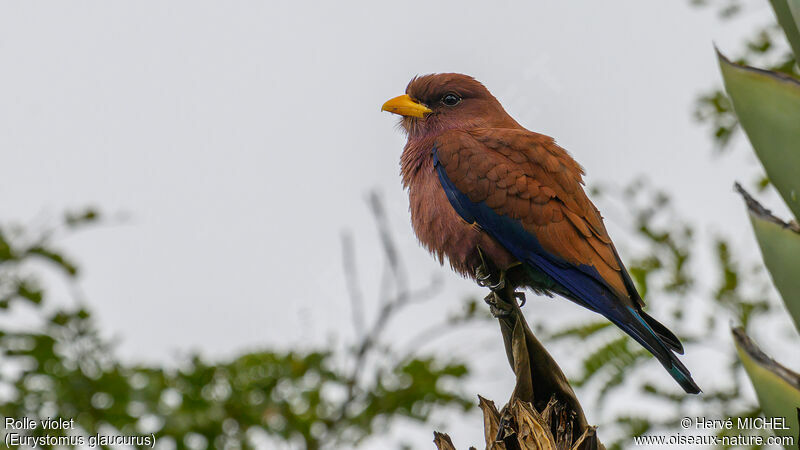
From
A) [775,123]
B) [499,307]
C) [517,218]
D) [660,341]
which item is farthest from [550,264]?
[775,123]

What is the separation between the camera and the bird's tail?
2488mm

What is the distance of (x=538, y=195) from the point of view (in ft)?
10.4

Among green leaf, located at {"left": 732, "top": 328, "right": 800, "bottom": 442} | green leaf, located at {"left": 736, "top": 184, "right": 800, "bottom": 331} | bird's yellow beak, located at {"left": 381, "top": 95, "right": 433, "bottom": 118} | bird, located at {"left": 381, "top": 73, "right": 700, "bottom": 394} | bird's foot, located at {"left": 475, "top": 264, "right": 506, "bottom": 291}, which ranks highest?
bird's yellow beak, located at {"left": 381, "top": 95, "right": 433, "bottom": 118}

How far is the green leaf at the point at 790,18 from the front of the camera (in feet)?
3.50

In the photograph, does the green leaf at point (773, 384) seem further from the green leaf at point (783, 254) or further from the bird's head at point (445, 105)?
the bird's head at point (445, 105)

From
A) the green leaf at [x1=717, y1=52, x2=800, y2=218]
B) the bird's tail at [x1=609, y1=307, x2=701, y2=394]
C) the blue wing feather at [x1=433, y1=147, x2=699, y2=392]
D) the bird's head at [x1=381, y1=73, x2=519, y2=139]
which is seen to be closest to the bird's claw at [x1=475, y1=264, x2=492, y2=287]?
the blue wing feather at [x1=433, y1=147, x2=699, y2=392]

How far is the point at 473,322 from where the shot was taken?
14.4 ft

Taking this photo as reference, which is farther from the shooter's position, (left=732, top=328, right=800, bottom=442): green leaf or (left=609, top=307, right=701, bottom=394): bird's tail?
(left=609, top=307, right=701, bottom=394): bird's tail

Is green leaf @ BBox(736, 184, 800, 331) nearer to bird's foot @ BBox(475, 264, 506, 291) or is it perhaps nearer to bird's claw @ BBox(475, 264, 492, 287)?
bird's foot @ BBox(475, 264, 506, 291)

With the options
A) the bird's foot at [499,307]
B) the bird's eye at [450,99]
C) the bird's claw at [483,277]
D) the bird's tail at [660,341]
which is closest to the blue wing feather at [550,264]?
the bird's tail at [660,341]

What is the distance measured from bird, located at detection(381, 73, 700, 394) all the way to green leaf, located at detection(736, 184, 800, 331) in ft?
5.88

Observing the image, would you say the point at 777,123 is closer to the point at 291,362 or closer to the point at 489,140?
the point at 489,140

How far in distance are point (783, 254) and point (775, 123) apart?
6.7 inches

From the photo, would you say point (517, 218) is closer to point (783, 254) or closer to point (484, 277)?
point (484, 277)
